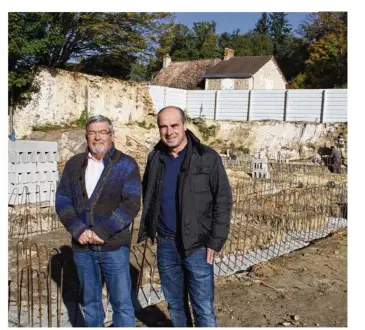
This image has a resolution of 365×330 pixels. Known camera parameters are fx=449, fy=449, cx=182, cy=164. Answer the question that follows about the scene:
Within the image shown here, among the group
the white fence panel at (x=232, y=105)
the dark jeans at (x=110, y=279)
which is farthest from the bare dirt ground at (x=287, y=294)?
the white fence panel at (x=232, y=105)

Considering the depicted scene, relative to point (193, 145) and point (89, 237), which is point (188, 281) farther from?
point (193, 145)

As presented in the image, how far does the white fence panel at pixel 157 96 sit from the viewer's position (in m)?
24.1

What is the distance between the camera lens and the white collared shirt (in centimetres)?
307

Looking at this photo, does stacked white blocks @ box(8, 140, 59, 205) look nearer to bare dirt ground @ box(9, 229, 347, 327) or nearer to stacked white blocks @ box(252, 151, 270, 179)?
bare dirt ground @ box(9, 229, 347, 327)

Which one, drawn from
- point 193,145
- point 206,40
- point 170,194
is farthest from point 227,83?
point 170,194

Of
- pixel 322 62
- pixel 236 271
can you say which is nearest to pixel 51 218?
pixel 236 271

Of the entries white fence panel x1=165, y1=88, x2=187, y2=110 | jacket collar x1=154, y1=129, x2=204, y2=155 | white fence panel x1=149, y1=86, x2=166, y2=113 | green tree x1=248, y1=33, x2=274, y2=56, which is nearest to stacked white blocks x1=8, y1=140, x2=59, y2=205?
jacket collar x1=154, y1=129, x2=204, y2=155

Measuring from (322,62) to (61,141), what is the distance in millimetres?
18194

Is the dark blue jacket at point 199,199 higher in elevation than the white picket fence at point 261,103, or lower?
lower

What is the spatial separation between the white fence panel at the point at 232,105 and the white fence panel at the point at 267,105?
45 cm

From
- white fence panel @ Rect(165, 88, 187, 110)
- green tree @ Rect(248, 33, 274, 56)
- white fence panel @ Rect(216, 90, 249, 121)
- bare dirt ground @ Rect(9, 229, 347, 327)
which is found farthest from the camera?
green tree @ Rect(248, 33, 274, 56)

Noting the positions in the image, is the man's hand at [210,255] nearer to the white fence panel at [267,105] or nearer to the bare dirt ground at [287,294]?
the bare dirt ground at [287,294]

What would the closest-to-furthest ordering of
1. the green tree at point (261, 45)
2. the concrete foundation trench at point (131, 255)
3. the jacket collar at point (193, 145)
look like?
the jacket collar at point (193, 145) → the concrete foundation trench at point (131, 255) → the green tree at point (261, 45)

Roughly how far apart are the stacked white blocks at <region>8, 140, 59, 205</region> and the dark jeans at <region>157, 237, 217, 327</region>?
225 inches
